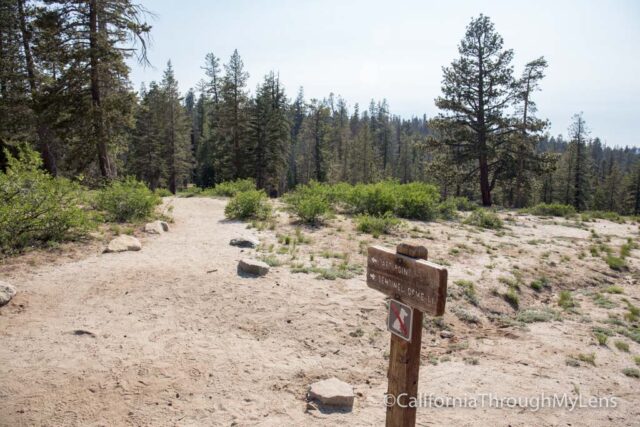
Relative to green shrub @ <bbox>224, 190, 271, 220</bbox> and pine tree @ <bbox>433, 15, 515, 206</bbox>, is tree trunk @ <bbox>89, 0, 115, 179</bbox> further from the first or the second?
pine tree @ <bbox>433, 15, 515, 206</bbox>

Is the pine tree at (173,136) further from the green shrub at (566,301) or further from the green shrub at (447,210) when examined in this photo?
the green shrub at (566,301)

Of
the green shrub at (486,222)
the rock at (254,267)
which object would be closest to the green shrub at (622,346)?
the rock at (254,267)

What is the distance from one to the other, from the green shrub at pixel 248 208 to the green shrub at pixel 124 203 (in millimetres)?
2615

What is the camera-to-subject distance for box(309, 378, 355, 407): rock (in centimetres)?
428

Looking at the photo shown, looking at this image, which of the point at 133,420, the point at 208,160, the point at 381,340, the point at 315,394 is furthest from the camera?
the point at 208,160

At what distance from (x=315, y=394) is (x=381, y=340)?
71.5 inches

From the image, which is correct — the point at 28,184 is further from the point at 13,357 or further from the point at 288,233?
the point at 288,233

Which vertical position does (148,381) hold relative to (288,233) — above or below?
below

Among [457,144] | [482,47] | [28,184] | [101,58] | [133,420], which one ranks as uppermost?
[482,47]

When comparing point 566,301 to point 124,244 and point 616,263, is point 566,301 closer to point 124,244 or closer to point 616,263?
point 616,263

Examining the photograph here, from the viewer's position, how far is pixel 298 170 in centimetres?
6444

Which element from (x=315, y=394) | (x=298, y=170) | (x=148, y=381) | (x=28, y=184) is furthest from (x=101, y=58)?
(x=298, y=170)

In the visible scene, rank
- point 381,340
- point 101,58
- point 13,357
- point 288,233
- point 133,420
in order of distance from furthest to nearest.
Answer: point 101,58
point 288,233
point 381,340
point 13,357
point 133,420

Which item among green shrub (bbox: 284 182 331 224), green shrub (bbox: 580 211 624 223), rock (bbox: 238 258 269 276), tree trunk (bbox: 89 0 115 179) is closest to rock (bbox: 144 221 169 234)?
rock (bbox: 238 258 269 276)
